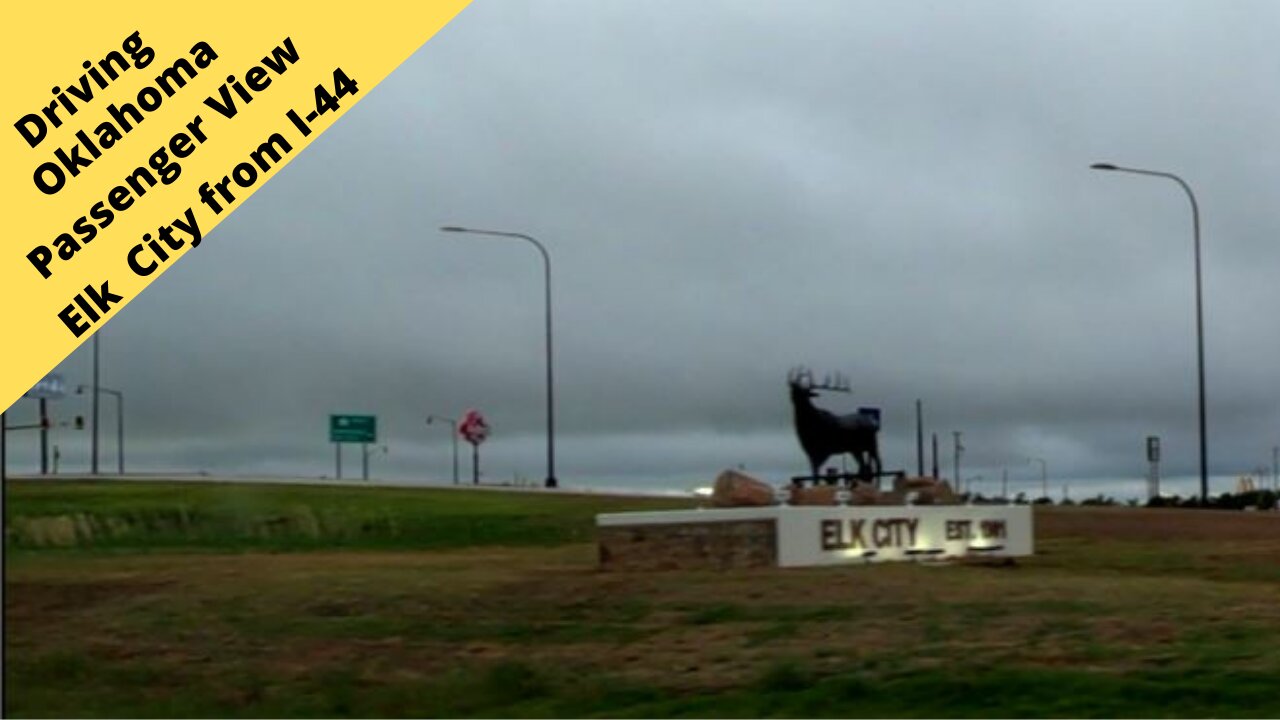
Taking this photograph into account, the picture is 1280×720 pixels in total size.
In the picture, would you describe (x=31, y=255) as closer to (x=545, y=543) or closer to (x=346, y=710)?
(x=346, y=710)

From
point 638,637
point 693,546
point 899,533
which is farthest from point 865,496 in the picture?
point 638,637

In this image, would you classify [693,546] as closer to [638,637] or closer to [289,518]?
[638,637]

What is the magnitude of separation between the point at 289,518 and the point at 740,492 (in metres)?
20.1

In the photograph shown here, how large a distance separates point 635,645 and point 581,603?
339cm

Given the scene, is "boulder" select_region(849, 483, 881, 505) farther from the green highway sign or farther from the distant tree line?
the green highway sign

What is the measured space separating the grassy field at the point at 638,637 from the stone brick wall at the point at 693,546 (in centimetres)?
100

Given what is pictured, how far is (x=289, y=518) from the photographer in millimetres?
46688

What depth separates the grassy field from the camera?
1641cm

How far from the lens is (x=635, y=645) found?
64.9 feet

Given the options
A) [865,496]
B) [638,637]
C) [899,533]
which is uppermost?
[865,496]

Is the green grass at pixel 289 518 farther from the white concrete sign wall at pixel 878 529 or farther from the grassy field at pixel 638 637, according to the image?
the white concrete sign wall at pixel 878 529

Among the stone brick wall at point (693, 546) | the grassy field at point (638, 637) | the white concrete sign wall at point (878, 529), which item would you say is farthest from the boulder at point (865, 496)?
the stone brick wall at point (693, 546)

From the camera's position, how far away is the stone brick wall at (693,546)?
27453 millimetres

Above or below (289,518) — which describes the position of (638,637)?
below
